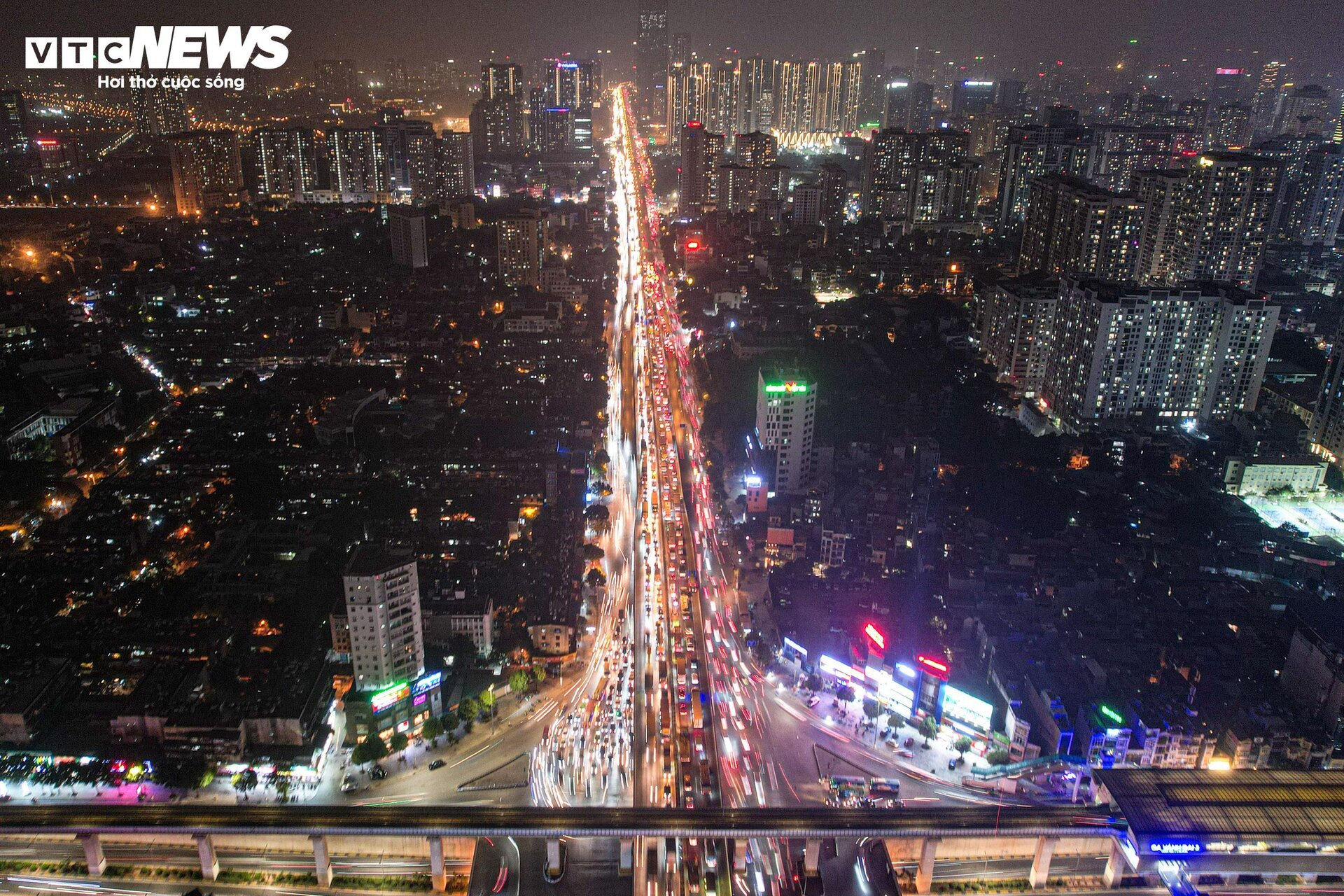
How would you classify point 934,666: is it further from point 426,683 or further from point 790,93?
point 790,93

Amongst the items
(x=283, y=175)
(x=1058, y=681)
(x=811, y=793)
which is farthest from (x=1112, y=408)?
(x=283, y=175)

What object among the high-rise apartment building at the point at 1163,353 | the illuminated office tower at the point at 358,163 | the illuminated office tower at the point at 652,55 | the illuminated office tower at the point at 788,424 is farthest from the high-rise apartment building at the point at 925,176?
the illuminated office tower at the point at 788,424

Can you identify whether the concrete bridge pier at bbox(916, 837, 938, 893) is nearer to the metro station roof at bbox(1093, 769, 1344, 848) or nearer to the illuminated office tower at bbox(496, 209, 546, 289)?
the metro station roof at bbox(1093, 769, 1344, 848)

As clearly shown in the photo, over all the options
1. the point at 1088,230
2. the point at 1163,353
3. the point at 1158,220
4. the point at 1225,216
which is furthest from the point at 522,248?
the point at 1225,216

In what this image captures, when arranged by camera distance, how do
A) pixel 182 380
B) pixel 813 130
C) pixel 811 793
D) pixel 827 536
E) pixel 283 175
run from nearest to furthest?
1. pixel 811 793
2. pixel 827 536
3. pixel 182 380
4. pixel 283 175
5. pixel 813 130

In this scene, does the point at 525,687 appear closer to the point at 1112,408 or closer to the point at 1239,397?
the point at 1112,408

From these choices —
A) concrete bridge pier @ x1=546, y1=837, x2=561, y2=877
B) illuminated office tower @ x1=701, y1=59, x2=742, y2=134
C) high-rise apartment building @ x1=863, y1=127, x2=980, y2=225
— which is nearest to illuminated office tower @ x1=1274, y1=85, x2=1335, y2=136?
high-rise apartment building @ x1=863, y1=127, x2=980, y2=225
